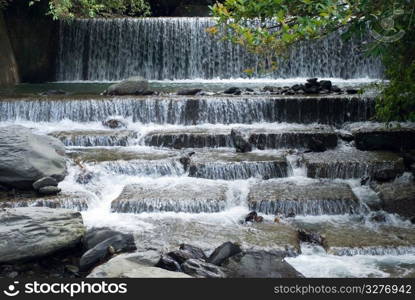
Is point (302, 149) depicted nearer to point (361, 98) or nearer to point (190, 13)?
point (361, 98)

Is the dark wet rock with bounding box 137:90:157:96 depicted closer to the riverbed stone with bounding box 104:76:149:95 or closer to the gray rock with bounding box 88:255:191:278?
the riverbed stone with bounding box 104:76:149:95

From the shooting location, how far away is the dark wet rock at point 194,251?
A: 20.0 ft

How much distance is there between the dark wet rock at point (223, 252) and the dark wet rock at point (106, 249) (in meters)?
0.92

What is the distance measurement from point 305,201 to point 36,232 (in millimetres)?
3488

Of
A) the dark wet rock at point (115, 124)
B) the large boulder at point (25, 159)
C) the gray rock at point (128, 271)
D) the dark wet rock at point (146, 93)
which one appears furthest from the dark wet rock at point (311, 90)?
the gray rock at point (128, 271)

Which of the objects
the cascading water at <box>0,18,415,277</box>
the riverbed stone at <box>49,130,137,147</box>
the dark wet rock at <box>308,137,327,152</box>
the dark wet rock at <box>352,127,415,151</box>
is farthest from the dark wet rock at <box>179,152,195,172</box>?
the dark wet rock at <box>352,127,415,151</box>

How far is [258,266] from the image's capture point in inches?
223

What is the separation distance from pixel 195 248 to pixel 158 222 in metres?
1.23

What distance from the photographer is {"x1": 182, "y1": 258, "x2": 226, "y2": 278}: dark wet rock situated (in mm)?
5418

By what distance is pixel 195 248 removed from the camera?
6219 mm

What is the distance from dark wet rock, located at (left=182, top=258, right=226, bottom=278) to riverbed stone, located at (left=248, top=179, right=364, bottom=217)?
2.19 meters

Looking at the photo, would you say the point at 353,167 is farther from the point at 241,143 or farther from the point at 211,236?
the point at 211,236

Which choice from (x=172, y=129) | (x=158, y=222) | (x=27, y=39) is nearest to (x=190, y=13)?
(x=27, y=39)

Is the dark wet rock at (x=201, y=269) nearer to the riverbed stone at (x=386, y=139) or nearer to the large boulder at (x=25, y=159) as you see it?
the large boulder at (x=25, y=159)
